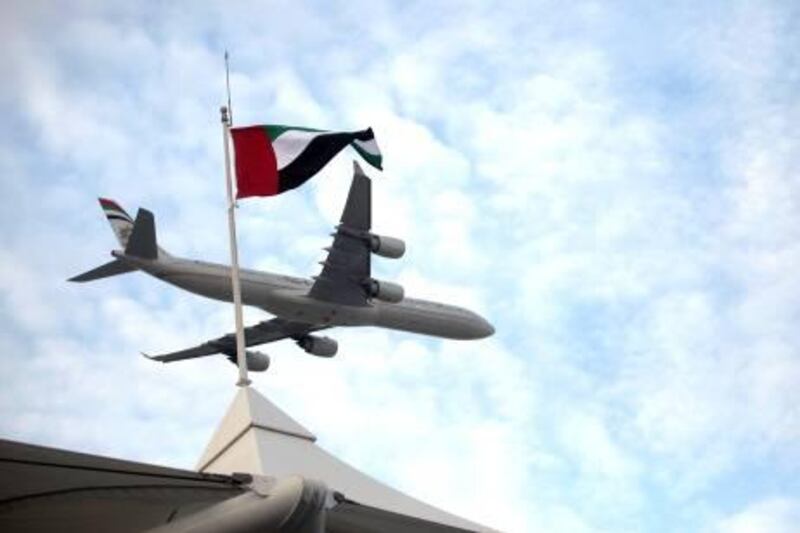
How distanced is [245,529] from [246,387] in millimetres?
3483

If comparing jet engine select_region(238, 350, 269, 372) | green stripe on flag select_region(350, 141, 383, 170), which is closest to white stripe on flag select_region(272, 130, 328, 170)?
green stripe on flag select_region(350, 141, 383, 170)

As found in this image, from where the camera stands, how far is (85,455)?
7.45m

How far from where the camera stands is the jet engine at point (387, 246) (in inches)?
1458

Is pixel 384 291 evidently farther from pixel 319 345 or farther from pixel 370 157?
pixel 370 157

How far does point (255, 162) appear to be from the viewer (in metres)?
13.2

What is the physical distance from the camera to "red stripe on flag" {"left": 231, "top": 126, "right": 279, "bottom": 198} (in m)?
13.1

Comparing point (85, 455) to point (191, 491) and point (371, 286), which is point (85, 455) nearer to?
point (191, 491)

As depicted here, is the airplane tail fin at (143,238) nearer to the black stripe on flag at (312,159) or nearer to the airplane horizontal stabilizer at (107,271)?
the airplane horizontal stabilizer at (107,271)

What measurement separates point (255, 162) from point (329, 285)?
1051 inches

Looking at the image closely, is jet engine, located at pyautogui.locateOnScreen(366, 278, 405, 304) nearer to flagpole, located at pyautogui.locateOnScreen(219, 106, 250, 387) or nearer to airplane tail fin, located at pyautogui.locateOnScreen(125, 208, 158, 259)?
airplane tail fin, located at pyautogui.locateOnScreen(125, 208, 158, 259)

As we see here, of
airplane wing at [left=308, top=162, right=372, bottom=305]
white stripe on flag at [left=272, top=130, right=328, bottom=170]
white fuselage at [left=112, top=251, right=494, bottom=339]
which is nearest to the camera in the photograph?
white stripe on flag at [left=272, top=130, right=328, bottom=170]

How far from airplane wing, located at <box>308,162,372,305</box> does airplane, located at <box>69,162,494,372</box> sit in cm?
3

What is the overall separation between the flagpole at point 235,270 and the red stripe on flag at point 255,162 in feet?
0.98

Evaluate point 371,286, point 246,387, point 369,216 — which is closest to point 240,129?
point 246,387
